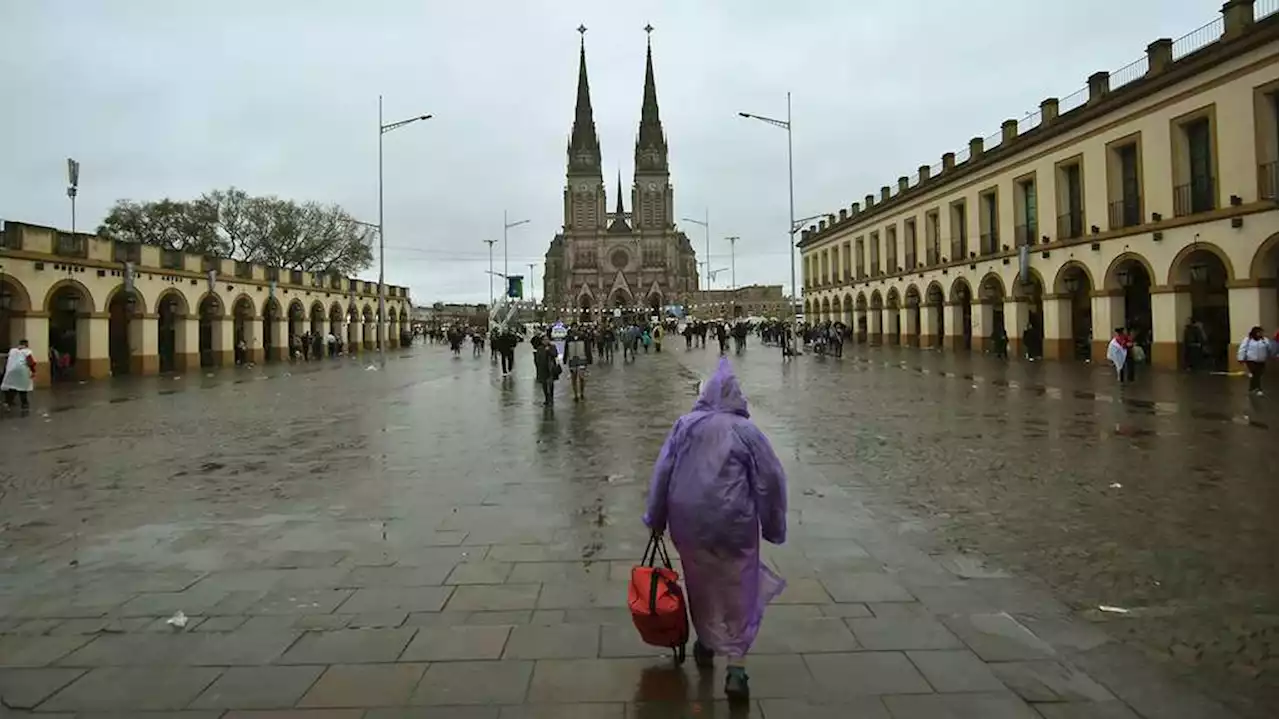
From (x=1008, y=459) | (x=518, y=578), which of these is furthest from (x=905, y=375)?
(x=518, y=578)

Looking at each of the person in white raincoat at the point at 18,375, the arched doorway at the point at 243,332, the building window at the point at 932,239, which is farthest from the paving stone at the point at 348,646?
the building window at the point at 932,239

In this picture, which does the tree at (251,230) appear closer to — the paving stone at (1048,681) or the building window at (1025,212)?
the building window at (1025,212)

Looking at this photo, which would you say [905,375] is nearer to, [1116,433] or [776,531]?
[1116,433]

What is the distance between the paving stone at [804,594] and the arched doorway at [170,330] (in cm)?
3465

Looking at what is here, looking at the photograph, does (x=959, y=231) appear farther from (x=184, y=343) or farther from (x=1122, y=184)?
(x=184, y=343)

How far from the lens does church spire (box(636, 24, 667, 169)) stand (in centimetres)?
12331

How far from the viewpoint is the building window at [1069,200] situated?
29.3 meters

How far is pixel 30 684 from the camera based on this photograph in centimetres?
398

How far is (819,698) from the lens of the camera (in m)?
3.69

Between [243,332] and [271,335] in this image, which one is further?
[271,335]

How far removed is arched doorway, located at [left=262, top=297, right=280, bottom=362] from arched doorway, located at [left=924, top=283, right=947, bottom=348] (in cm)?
3368

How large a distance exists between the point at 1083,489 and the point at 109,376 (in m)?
32.3

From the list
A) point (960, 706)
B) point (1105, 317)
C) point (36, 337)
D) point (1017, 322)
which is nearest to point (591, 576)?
point (960, 706)

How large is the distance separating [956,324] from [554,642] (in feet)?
130
